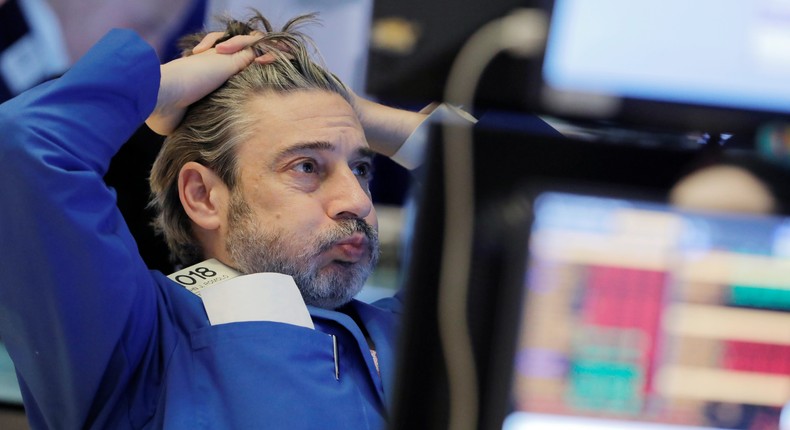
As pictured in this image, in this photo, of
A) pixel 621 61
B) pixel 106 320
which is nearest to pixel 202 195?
pixel 106 320

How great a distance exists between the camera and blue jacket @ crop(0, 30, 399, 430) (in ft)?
3.46

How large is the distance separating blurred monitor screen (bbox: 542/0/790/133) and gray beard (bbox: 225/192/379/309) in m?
0.91

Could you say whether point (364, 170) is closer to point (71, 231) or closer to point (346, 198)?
point (346, 198)

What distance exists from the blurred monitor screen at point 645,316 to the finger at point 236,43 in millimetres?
1146

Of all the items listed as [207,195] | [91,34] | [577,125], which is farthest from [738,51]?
[91,34]

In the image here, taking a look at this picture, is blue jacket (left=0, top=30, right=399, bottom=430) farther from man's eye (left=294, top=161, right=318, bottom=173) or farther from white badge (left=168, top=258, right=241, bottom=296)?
man's eye (left=294, top=161, right=318, bottom=173)

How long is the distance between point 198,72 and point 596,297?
111cm

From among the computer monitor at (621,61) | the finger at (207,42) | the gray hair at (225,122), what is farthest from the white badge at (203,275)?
the computer monitor at (621,61)

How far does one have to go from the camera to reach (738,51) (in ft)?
1.56

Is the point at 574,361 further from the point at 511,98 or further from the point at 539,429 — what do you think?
the point at 511,98

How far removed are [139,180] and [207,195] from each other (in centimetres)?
35

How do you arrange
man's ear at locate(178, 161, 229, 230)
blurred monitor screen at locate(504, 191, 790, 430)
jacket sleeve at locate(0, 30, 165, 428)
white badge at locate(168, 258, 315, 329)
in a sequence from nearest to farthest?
blurred monitor screen at locate(504, 191, 790, 430)
jacket sleeve at locate(0, 30, 165, 428)
white badge at locate(168, 258, 315, 329)
man's ear at locate(178, 161, 229, 230)

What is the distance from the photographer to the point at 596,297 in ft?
1.53

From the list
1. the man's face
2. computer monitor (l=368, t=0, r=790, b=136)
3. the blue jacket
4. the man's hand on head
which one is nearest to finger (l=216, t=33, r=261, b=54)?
the man's hand on head
